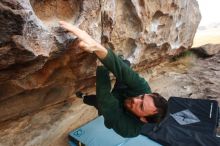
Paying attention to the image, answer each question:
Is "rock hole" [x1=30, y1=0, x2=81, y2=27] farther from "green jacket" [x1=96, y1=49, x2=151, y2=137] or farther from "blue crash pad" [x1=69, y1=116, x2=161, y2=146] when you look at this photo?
"blue crash pad" [x1=69, y1=116, x2=161, y2=146]

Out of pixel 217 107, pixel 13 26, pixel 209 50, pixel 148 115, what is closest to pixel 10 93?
pixel 13 26

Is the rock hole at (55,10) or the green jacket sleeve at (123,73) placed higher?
the rock hole at (55,10)

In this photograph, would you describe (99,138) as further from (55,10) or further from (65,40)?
(55,10)

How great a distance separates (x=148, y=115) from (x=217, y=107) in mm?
2702

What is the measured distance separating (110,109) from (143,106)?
0.94 feet

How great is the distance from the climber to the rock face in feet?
0.96

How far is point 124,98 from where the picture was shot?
2.52m

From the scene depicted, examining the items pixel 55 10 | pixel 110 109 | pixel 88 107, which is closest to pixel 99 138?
pixel 88 107

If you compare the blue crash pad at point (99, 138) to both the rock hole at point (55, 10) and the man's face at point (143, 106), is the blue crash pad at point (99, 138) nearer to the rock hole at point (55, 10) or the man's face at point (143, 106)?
the man's face at point (143, 106)

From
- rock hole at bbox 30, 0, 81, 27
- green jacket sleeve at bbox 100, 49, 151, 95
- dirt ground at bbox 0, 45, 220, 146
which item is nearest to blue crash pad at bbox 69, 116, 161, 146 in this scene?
dirt ground at bbox 0, 45, 220, 146

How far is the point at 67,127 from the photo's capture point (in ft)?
13.0

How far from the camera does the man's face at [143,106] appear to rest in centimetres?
228

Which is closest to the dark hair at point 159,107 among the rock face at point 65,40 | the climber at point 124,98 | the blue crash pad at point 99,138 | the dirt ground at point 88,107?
the climber at point 124,98

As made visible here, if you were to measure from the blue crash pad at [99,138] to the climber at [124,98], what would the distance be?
1.26 metres
